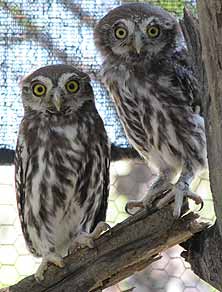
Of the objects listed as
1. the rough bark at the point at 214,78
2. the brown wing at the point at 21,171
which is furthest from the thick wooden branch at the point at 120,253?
the brown wing at the point at 21,171

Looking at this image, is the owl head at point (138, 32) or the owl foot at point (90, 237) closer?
the owl foot at point (90, 237)

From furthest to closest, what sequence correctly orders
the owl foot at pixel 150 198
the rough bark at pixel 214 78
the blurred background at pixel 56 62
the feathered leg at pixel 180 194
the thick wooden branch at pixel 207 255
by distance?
the blurred background at pixel 56 62, the owl foot at pixel 150 198, the feathered leg at pixel 180 194, the thick wooden branch at pixel 207 255, the rough bark at pixel 214 78

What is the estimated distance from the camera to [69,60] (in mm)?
2535

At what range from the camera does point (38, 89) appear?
7.47 feet

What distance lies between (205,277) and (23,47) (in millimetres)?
1027

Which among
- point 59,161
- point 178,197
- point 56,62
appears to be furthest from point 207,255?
point 56,62

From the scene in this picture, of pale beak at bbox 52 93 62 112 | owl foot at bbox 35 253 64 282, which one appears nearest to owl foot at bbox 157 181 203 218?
owl foot at bbox 35 253 64 282

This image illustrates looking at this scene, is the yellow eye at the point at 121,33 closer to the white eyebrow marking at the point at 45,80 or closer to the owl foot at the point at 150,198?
the white eyebrow marking at the point at 45,80

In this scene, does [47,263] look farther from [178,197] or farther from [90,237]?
[178,197]

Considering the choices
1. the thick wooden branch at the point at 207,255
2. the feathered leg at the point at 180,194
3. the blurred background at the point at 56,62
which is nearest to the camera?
the thick wooden branch at the point at 207,255

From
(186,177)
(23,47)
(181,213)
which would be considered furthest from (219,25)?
(23,47)

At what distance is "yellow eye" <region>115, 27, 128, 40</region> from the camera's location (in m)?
2.28

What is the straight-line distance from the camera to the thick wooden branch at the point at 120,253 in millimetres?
1812

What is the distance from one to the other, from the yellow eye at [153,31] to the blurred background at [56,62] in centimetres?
23
